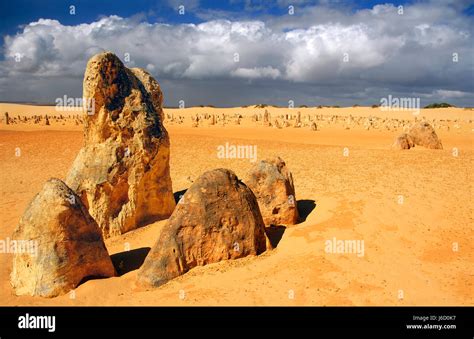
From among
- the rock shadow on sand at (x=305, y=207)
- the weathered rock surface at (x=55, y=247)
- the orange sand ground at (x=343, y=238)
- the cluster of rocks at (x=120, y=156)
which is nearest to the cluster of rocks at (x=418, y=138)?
the orange sand ground at (x=343, y=238)

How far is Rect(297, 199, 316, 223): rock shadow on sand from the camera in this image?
1004 centimetres

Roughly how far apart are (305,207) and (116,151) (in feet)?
14.7

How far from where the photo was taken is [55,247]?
7062 mm

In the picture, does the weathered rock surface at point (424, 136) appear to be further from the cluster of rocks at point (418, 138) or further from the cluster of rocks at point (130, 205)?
the cluster of rocks at point (130, 205)

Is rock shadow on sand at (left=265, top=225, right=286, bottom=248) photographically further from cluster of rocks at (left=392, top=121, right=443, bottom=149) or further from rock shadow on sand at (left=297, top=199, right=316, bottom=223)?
cluster of rocks at (left=392, top=121, right=443, bottom=149)

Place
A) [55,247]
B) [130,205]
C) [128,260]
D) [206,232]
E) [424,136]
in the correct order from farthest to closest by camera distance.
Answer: [424,136], [130,205], [128,260], [206,232], [55,247]

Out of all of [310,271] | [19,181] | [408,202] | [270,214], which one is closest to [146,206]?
[270,214]

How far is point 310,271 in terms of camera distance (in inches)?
284

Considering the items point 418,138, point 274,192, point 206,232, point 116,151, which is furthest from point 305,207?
point 418,138

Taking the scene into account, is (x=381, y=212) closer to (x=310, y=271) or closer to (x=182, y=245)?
(x=310, y=271)

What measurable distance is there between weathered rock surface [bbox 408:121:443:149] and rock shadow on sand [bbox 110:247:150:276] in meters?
12.9

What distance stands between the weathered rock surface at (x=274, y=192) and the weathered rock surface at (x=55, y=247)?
355 centimetres

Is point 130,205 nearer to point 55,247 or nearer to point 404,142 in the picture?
point 55,247
